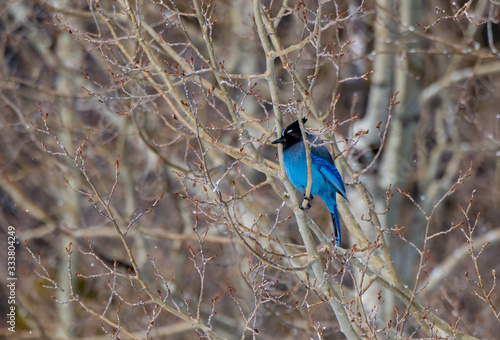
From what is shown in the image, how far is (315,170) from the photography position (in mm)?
5672

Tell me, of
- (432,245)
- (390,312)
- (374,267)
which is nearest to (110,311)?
(390,312)

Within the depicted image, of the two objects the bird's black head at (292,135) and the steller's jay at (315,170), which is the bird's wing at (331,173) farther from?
the bird's black head at (292,135)

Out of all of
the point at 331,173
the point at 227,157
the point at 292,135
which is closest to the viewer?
the point at 292,135

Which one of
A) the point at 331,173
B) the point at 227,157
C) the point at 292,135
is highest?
the point at 227,157

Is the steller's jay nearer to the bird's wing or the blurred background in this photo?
the bird's wing

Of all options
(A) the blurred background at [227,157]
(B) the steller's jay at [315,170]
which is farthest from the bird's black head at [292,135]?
(A) the blurred background at [227,157]

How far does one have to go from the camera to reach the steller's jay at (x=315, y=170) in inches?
213

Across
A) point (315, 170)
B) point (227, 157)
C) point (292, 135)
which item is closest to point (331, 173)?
point (315, 170)

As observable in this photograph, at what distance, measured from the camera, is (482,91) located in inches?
646

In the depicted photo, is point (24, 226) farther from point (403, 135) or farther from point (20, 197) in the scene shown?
point (403, 135)

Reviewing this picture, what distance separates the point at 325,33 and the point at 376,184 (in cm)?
428

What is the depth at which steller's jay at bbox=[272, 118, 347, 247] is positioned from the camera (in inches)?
213

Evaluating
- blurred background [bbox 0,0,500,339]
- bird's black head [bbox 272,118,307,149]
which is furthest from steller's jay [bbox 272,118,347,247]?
blurred background [bbox 0,0,500,339]

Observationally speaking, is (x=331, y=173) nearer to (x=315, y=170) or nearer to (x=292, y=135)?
(x=315, y=170)
